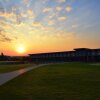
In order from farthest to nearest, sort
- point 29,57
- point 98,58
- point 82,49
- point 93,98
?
point 29,57 → point 82,49 → point 98,58 → point 93,98

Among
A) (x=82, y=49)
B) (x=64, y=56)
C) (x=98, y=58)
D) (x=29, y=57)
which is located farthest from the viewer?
(x=29, y=57)

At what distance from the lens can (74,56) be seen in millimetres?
119000

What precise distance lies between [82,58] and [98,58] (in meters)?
10.3

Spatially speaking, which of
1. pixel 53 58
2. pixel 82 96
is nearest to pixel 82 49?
pixel 53 58

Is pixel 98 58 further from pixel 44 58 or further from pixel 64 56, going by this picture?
pixel 44 58

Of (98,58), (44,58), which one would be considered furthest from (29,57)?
(98,58)

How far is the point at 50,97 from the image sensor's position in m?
11.3

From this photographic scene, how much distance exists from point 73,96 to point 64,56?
113m

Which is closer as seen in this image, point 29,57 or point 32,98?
point 32,98

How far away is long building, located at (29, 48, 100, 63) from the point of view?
107375 mm

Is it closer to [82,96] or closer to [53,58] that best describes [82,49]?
[53,58]

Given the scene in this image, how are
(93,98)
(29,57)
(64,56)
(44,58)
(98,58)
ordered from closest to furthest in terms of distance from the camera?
1. (93,98)
2. (98,58)
3. (64,56)
4. (44,58)
5. (29,57)

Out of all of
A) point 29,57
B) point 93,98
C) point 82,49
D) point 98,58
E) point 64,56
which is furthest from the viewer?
point 29,57

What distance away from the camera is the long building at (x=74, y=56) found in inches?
4227
